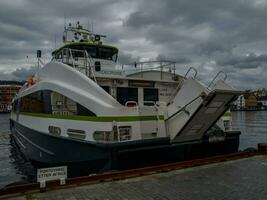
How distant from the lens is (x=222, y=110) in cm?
830

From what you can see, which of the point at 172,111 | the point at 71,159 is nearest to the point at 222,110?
the point at 172,111

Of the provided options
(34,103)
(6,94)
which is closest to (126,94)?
(34,103)

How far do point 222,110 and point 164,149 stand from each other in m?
1.88

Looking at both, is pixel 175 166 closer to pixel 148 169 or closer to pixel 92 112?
pixel 148 169

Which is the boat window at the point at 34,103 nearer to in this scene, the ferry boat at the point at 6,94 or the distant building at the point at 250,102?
the ferry boat at the point at 6,94

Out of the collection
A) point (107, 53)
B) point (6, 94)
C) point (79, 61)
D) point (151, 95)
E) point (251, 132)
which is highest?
point (6, 94)

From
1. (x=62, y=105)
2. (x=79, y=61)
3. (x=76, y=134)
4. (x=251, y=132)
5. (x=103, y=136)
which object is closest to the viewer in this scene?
(x=103, y=136)

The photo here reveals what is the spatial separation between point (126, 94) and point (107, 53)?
357 cm

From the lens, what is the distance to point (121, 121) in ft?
25.6

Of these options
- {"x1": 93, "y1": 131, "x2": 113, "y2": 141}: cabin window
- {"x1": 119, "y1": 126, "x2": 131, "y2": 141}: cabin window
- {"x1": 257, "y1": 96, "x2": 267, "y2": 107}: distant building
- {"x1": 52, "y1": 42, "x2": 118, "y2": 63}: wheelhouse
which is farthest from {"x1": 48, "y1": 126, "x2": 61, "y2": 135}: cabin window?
{"x1": 257, "y1": 96, "x2": 267, "y2": 107}: distant building

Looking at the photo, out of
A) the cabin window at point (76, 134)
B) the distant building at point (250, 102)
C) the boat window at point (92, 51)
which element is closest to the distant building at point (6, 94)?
the distant building at point (250, 102)

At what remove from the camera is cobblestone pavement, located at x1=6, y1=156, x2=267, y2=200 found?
17.2 feet

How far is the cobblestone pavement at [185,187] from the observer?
206 inches

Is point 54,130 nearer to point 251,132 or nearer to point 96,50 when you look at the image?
point 96,50
